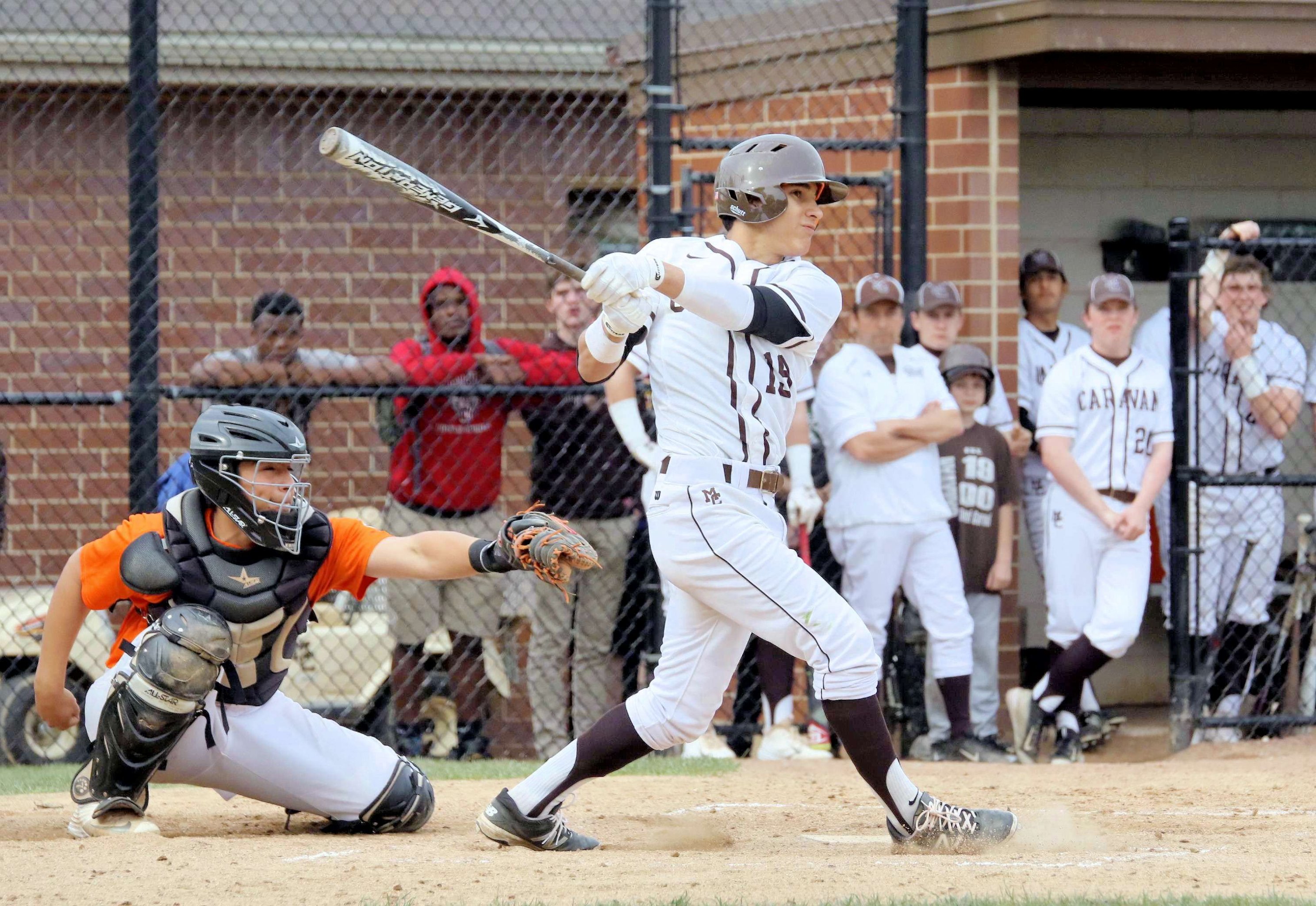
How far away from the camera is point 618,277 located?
11.7 ft

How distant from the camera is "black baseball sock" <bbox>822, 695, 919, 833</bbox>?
13.0 ft

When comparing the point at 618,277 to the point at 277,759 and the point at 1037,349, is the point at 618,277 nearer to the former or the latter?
the point at 277,759

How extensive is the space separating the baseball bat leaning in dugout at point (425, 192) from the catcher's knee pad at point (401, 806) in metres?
1.44

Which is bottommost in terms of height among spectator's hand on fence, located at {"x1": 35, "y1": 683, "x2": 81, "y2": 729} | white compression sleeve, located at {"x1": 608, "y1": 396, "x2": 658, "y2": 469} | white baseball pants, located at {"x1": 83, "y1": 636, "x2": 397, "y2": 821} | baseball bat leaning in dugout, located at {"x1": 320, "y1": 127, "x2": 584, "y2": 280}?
white baseball pants, located at {"x1": 83, "y1": 636, "x2": 397, "y2": 821}

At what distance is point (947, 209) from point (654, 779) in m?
2.95

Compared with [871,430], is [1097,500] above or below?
below

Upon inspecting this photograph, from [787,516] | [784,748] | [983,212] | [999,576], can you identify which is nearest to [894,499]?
[787,516]

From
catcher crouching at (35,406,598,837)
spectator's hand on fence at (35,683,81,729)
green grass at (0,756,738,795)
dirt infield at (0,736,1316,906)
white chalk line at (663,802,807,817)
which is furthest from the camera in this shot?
green grass at (0,756,738,795)

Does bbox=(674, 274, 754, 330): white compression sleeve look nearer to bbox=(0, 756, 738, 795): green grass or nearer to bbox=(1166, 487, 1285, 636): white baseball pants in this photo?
bbox=(0, 756, 738, 795): green grass

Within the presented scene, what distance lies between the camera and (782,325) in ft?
12.8

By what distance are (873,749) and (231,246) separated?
4.97m

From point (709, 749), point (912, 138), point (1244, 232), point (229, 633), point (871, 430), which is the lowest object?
point (709, 749)

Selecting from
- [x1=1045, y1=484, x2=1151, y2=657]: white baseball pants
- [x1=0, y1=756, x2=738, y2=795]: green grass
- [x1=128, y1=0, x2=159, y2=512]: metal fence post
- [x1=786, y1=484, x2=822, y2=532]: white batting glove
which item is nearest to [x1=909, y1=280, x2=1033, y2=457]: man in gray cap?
[x1=1045, y1=484, x2=1151, y2=657]: white baseball pants

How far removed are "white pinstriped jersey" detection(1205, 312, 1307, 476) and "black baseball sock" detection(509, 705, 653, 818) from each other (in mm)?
3590
